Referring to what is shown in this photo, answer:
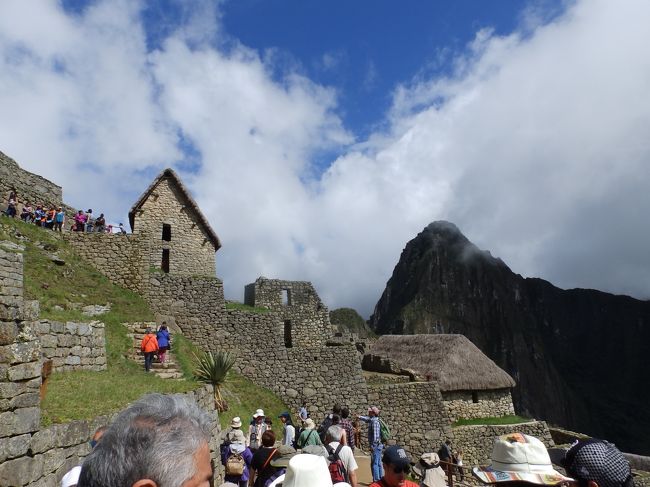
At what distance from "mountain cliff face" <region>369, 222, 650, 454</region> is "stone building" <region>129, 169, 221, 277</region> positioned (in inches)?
2378

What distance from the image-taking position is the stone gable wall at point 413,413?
1714 cm

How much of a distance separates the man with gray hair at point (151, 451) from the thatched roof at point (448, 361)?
864 inches

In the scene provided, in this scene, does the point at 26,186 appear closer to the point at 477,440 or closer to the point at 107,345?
the point at 107,345

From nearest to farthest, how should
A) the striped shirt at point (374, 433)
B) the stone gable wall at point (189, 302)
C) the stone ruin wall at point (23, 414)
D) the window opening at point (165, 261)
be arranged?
the stone ruin wall at point (23, 414) → the striped shirt at point (374, 433) → the stone gable wall at point (189, 302) → the window opening at point (165, 261)

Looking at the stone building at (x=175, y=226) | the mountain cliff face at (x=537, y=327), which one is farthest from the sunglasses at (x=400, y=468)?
the mountain cliff face at (x=537, y=327)

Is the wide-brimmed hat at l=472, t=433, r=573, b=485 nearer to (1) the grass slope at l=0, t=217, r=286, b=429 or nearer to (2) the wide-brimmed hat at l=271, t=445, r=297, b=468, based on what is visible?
(2) the wide-brimmed hat at l=271, t=445, r=297, b=468

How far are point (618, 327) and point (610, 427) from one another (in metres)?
32.7

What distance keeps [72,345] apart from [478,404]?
20504 mm

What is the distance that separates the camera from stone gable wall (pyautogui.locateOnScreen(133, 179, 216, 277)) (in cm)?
1766

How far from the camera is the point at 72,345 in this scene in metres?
9.07

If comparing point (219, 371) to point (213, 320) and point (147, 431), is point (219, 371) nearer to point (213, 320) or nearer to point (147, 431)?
point (213, 320)

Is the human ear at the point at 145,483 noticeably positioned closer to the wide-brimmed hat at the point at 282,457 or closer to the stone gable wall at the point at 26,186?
the wide-brimmed hat at the point at 282,457

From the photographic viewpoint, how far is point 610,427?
81562 millimetres

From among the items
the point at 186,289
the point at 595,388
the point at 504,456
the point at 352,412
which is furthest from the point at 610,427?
the point at 504,456
